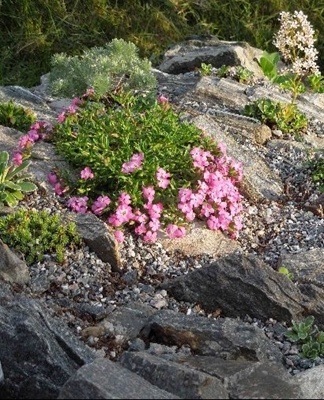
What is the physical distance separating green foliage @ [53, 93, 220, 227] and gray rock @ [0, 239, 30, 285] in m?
1.14

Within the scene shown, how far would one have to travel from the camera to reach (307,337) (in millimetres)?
5082

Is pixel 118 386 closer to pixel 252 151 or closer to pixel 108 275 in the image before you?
pixel 108 275

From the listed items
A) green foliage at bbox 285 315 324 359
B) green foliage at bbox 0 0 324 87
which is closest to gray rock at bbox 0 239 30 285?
green foliage at bbox 285 315 324 359

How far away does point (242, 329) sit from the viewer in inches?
187

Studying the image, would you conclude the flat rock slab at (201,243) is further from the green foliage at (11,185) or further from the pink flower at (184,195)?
the green foliage at (11,185)

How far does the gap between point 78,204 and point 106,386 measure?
3321 mm

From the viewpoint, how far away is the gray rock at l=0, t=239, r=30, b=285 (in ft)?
17.6

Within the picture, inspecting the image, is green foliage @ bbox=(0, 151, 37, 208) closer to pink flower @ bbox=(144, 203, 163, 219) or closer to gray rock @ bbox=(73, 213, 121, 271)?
gray rock @ bbox=(73, 213, 121, 271)

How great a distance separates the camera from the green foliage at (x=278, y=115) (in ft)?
26.9

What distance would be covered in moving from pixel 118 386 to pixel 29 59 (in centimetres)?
913

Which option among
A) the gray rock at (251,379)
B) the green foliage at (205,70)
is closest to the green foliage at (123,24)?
the green foliage at (205,70)

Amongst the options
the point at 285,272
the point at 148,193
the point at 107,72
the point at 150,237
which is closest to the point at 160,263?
the point at 150,237

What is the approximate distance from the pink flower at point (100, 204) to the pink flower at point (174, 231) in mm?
446

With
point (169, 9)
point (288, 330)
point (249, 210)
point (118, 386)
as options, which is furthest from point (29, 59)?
point (118, 386)
